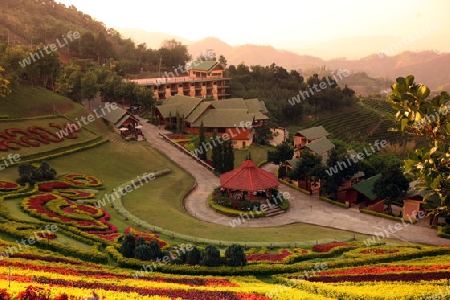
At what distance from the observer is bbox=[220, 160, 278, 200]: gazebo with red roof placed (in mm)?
38062

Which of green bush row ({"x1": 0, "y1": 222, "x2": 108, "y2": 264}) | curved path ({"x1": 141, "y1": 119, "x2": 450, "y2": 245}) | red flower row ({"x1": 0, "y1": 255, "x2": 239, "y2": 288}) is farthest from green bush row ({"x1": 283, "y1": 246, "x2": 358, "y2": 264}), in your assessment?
green bush row ({"x1": 0, "y1": 222, "x2": 108, "y2": 264})

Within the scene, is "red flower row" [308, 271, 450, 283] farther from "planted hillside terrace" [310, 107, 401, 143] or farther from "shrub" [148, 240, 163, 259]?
"planted hillside terrace" [310, 107, 401, 143]

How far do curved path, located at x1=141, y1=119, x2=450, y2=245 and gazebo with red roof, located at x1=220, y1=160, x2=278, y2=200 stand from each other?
2.86 metres

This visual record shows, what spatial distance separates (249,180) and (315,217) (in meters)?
6.90

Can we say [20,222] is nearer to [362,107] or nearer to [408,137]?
[408,137]

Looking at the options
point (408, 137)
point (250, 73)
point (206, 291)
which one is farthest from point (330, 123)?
point (206, 291)

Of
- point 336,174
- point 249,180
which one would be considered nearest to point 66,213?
point 249,180

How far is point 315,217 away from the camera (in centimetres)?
3781

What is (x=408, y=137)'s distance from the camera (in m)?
75.2

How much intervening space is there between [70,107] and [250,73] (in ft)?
176

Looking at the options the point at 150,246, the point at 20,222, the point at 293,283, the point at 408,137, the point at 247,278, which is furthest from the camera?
the point at 408,137

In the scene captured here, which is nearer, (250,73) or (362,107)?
(362,107)

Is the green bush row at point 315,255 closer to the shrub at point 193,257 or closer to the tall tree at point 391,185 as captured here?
the shrub at point 193,257

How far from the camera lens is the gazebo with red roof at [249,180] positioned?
38.1 m
